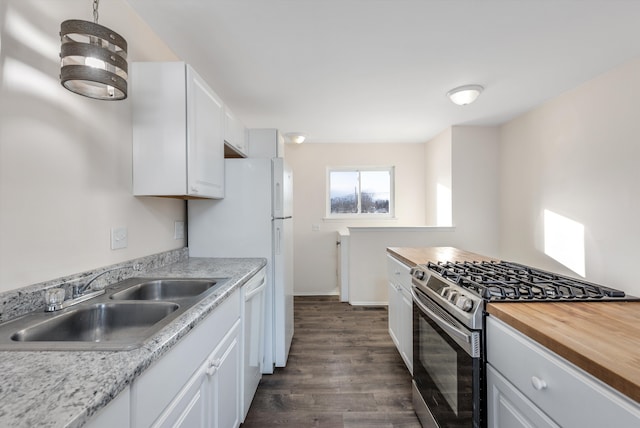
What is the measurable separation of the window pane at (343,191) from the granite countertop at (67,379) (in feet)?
12.6

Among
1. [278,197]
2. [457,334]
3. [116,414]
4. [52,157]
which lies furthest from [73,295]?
[457,334]

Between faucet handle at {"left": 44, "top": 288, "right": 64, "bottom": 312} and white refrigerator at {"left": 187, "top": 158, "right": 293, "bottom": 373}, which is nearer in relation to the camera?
faucet handle at {"left": 44, "top": 288, "right": 64, "bottom": 312}

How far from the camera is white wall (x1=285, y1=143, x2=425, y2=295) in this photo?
450cm

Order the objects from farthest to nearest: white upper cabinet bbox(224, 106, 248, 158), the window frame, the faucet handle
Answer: the window frame < white upper cabinet bbox(224, 106, 248, 158) < the faucet handle

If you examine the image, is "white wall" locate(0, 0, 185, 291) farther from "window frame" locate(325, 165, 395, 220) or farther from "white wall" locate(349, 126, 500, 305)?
"window frame" locate(325, 165, 395, 220)

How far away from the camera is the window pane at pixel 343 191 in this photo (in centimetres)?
467

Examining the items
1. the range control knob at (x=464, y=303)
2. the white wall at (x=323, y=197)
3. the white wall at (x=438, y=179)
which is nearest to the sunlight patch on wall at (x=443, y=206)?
the white wall at (x=438, y=179)

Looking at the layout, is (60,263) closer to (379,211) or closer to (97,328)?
(97,328)

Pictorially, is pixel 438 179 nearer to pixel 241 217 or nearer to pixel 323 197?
pixel 323 197

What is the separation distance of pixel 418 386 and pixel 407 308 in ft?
1.63

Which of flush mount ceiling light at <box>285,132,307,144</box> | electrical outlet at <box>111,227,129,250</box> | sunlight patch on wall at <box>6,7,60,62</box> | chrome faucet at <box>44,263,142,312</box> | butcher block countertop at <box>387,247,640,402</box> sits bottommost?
butcher block countertop at <box>387,247,640,402</box>

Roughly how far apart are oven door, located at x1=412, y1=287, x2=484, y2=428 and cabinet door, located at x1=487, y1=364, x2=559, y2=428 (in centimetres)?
4

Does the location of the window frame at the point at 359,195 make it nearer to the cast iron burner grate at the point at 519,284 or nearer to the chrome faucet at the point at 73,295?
the cast iron burner grate at the point at 519,284

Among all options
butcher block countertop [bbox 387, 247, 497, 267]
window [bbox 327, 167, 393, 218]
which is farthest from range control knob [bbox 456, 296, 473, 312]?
window [bbox 327, 167, 393, 218]
